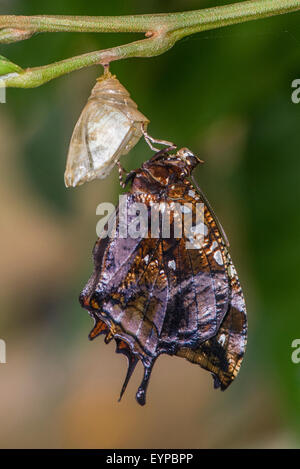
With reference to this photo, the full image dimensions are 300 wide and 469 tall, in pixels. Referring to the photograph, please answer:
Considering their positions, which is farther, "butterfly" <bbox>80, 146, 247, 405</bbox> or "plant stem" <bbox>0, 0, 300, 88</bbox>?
"butterfly" <bbox>80, 146, 247, 405</bbox>

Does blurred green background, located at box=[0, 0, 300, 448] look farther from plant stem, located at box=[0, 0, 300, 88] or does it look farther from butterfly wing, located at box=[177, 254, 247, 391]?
plant stem, located at box=[0, 0, 300, 88]

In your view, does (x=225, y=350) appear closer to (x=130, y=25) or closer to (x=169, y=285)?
(x=169, y=285)

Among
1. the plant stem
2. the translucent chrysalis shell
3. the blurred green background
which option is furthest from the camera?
the blurred green background

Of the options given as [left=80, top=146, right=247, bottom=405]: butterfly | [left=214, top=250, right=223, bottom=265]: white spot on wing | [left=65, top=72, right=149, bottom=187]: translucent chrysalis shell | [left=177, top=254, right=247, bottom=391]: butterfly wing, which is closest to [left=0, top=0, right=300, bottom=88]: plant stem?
[left=65, top=72, right=149, bottom=187]: translucent chrysalis shell

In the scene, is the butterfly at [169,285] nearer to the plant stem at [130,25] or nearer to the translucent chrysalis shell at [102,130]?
the translucent chrysalis shell at [102,130]

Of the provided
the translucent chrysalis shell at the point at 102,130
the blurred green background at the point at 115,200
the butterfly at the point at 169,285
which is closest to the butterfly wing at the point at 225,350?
the butterfly at the point at 169,285
